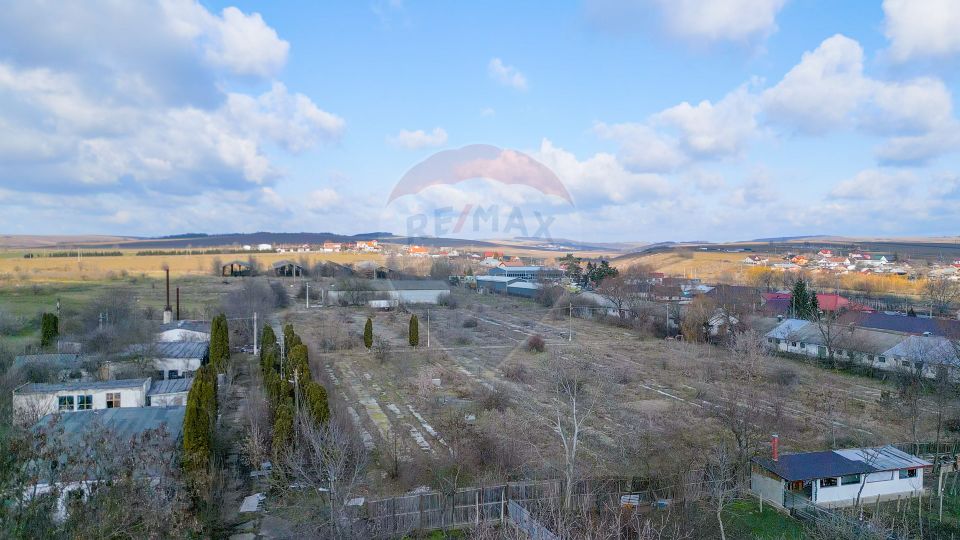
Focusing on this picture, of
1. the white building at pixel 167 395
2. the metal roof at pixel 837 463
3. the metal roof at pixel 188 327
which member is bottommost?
the metal roof at pixel 837 463

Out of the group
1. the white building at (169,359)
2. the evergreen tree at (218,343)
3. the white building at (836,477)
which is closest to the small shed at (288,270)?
the white building at (169,359)

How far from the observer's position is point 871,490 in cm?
1273

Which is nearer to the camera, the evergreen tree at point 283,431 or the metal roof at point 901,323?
the evergreen tree at point 283,431

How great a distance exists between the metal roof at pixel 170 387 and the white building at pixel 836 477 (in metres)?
16.1

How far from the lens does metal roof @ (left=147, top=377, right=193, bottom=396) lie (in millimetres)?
17219

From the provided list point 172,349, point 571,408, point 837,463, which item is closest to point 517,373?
point 571,408

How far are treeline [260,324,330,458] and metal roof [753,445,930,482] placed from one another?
10.3 metres

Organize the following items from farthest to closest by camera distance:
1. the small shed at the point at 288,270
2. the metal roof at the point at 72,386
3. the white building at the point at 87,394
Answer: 1. the small shed at the point at 288,270
2. the metal roof at the point at 72,386
3. the white building at the point at 87,394

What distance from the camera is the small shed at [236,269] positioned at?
70.4 meters


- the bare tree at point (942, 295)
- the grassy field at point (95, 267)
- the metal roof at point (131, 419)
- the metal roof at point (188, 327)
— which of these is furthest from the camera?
the grassy field at point (95, 267)

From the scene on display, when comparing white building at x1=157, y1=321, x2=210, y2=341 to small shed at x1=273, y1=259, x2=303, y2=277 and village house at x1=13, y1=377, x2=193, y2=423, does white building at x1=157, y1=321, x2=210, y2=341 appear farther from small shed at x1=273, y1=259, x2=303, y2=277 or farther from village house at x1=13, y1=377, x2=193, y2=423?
small shed at x1=273, y1=259, x2=303, y2=277

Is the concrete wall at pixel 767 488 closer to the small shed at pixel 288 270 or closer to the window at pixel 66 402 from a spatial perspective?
the window at pixel 66 402

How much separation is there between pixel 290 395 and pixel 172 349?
35.7 feet

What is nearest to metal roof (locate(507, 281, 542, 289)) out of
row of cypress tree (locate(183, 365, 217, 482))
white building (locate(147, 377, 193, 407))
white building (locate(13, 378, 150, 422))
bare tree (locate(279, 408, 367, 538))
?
white building (locate(147, 377, 193, 407))
